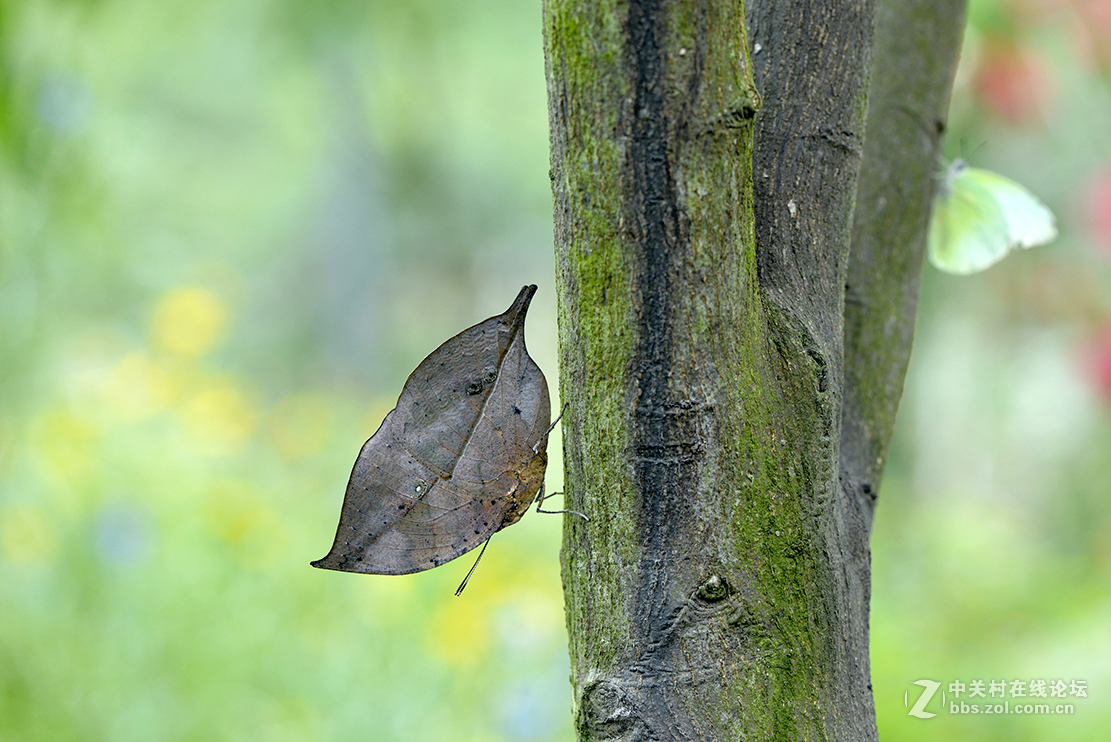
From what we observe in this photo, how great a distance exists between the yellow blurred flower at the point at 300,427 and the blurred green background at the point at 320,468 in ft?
0.05

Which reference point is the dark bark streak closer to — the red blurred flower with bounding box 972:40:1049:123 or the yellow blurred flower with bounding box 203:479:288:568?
the yellow blurred flower with bounding box 203:479:288:568

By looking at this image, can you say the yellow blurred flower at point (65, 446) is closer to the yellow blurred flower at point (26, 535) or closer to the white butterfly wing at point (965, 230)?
the yellow blurred flower at point (26, 535)

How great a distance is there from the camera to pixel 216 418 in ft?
11.4

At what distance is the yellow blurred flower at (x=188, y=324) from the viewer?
3.58 metres

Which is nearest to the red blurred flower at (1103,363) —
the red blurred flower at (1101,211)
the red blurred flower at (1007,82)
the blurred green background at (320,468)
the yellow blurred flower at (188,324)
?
the blurred green background at (320,468)

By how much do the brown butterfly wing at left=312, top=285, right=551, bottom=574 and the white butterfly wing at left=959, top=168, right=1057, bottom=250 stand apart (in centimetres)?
109

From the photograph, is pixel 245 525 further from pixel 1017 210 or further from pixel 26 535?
pixel 1017 210

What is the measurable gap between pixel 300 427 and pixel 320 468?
26 centimetres

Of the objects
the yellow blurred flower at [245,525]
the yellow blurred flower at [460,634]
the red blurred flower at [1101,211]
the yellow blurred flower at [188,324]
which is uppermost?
the red blurred flower at [1101,211]

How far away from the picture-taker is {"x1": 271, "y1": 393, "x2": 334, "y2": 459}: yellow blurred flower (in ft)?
13.8

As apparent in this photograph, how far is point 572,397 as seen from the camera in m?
0.95

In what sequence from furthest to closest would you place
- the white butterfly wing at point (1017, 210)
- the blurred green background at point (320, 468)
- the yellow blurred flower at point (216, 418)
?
the yellow blurred flower at point (216, 418)
the blurred green background at point (320, 468)
the white butterfly wing at point (1017, 210)

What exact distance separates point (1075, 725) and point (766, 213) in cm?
262

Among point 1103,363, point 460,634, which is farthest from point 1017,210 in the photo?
point 1103,363
